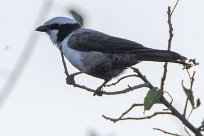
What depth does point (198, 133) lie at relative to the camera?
2.84 metres

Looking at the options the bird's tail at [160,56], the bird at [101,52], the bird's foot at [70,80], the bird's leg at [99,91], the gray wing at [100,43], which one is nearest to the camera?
the bird's foot at [70,80]

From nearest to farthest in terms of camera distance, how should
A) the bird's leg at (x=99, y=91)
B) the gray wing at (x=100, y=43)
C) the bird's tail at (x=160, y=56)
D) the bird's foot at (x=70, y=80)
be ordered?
the bird's foot at (x=70, y=80) → the bird's tail at (x=160, y=56) → the bird's leg at (x=99, y=91) → the gray wing at (x=100, y=43)

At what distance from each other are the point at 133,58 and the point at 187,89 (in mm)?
1749

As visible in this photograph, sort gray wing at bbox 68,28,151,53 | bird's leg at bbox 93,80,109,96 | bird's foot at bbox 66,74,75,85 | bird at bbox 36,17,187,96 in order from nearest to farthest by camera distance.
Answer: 1. bird's foot at bbox 66,74,75,85
2. bird's leg at bbox 93,80,109,96
3. bird at bbox 36,17,187,96
4. gray wing at bbox 68,28,151,53

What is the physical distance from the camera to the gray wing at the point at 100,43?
530cm

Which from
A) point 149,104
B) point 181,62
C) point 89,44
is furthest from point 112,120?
point 89,44

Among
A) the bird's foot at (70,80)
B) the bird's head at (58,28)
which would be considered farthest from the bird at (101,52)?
the bird's foot at (70,80)

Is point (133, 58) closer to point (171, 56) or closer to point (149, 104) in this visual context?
point (171, 56)

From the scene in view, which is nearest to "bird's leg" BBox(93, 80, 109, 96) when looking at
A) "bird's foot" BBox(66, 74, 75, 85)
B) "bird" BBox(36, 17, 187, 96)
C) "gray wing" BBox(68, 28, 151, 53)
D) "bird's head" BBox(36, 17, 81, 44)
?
"bird" BBox(36, 17, 187, 96)

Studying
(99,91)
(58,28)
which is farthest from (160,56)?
(58,28)

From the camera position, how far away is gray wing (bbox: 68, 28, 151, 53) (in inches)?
209

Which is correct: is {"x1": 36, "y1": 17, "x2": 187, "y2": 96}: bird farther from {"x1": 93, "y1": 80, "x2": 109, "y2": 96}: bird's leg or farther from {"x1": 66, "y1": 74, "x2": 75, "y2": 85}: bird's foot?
{"x1": 66, "y1": 74, "x2": 75, "y2": 85}: bird's foot

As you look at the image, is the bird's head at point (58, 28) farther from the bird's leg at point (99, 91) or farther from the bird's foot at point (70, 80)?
the bird's foot at point (70, 80)

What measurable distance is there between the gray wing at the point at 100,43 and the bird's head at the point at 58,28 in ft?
0.56
